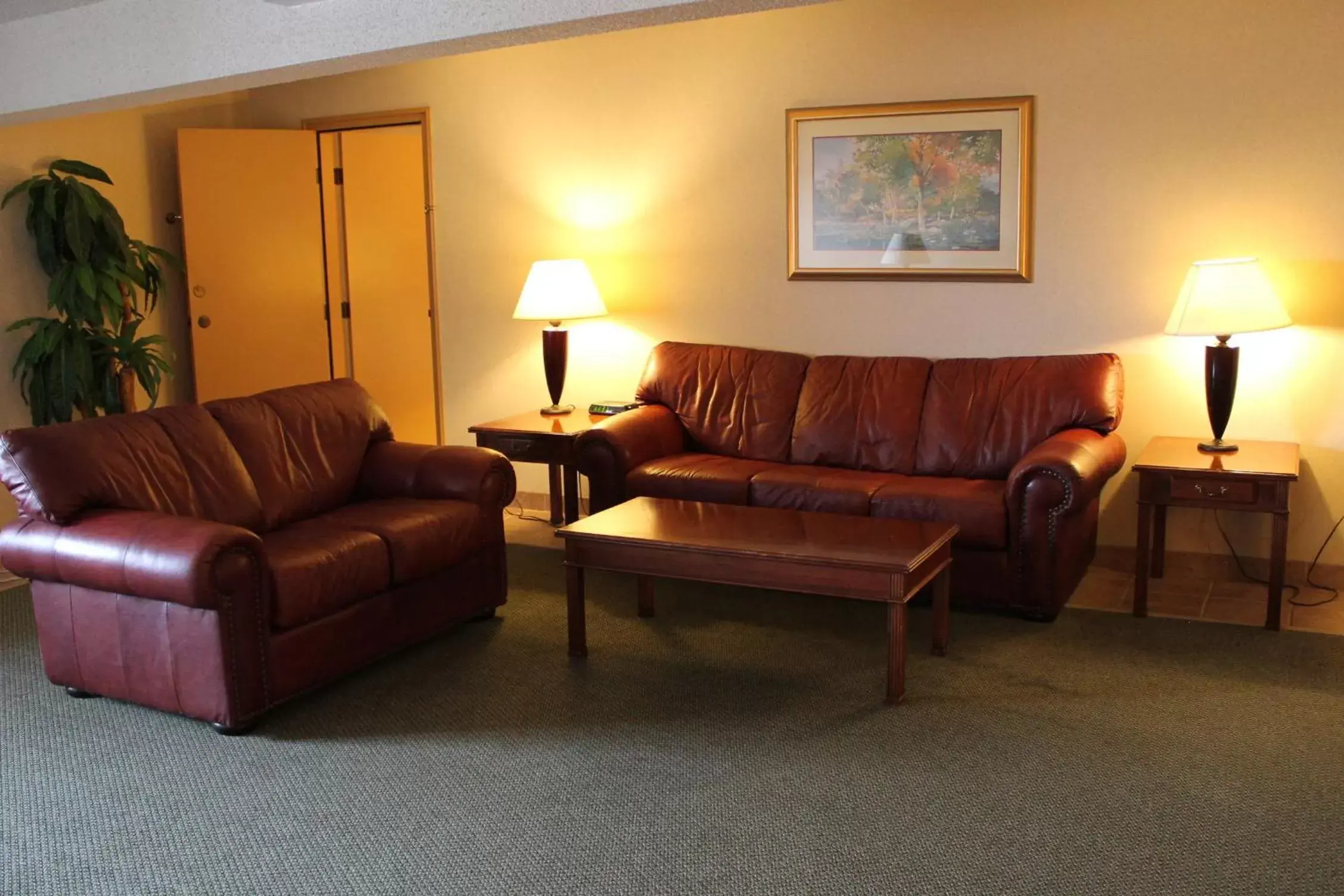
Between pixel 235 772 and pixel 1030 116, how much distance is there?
380cm

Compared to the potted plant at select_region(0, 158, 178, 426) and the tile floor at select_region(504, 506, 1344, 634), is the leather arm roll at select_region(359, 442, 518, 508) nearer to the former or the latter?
the potted plant at select_region(0, 158, 178, 426)

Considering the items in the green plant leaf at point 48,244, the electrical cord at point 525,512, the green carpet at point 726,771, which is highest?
the green plant leaf at point 48,244

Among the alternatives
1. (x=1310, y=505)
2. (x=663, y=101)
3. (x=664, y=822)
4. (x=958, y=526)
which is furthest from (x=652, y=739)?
(x=663, y=101)

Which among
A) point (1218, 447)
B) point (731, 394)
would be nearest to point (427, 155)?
point (731, 394)

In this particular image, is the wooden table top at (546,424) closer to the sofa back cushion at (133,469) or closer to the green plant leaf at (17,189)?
the sofa back cushion at (133,469)

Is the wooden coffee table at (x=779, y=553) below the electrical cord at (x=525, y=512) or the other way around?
the other way around

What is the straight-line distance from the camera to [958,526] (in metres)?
4.25

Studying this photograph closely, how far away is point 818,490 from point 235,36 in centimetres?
253

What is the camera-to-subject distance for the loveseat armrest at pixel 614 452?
5.05 meters

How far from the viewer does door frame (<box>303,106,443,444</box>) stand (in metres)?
6.29

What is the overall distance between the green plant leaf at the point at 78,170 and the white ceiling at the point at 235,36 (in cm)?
76

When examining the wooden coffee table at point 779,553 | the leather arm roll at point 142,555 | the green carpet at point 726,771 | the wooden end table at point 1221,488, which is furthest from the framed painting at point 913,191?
the leather arm roll at point 142,555

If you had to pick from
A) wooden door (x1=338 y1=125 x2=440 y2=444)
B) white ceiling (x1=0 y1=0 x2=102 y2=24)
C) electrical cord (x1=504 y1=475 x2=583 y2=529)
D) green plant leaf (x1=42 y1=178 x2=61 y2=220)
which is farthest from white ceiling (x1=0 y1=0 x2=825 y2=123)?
electrical cord (x1=504 y1=475 x2=583 y2=529)

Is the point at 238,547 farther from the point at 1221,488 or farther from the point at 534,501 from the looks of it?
the point at 1221,488
